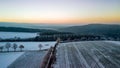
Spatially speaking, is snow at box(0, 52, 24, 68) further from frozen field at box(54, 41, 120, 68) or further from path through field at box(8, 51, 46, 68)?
frozen field at box(54, 41, 120, 68)

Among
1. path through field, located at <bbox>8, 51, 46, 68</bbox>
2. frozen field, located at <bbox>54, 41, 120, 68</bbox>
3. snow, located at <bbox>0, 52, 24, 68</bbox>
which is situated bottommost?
snow, located at <bbox>0, 52, 24, 68</bbox>

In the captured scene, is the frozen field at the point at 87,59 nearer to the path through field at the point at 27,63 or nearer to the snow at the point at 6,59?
the path through field at the point at 27,63

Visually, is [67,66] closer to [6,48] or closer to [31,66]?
[31,66]

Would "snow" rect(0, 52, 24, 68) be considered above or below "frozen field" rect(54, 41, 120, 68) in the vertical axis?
below

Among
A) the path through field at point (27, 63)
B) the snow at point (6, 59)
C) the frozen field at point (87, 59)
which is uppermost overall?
the frozen field at point (87, 59)

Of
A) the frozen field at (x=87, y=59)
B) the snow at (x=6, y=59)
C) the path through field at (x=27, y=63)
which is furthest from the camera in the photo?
the snow at (x=6, y=59)

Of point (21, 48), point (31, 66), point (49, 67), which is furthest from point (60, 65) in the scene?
point (21, 48)

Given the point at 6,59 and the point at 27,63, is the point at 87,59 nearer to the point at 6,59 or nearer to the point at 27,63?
the point at 27,63

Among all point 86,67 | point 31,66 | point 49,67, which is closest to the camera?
point 49,67

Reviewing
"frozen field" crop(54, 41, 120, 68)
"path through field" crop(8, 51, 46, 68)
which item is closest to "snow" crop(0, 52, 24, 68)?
"path through field" crop(8, 51, 46, 68)

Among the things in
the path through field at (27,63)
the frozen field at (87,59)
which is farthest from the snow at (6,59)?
the frozen field at (87,59)

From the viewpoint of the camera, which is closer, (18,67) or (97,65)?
(97,65)
